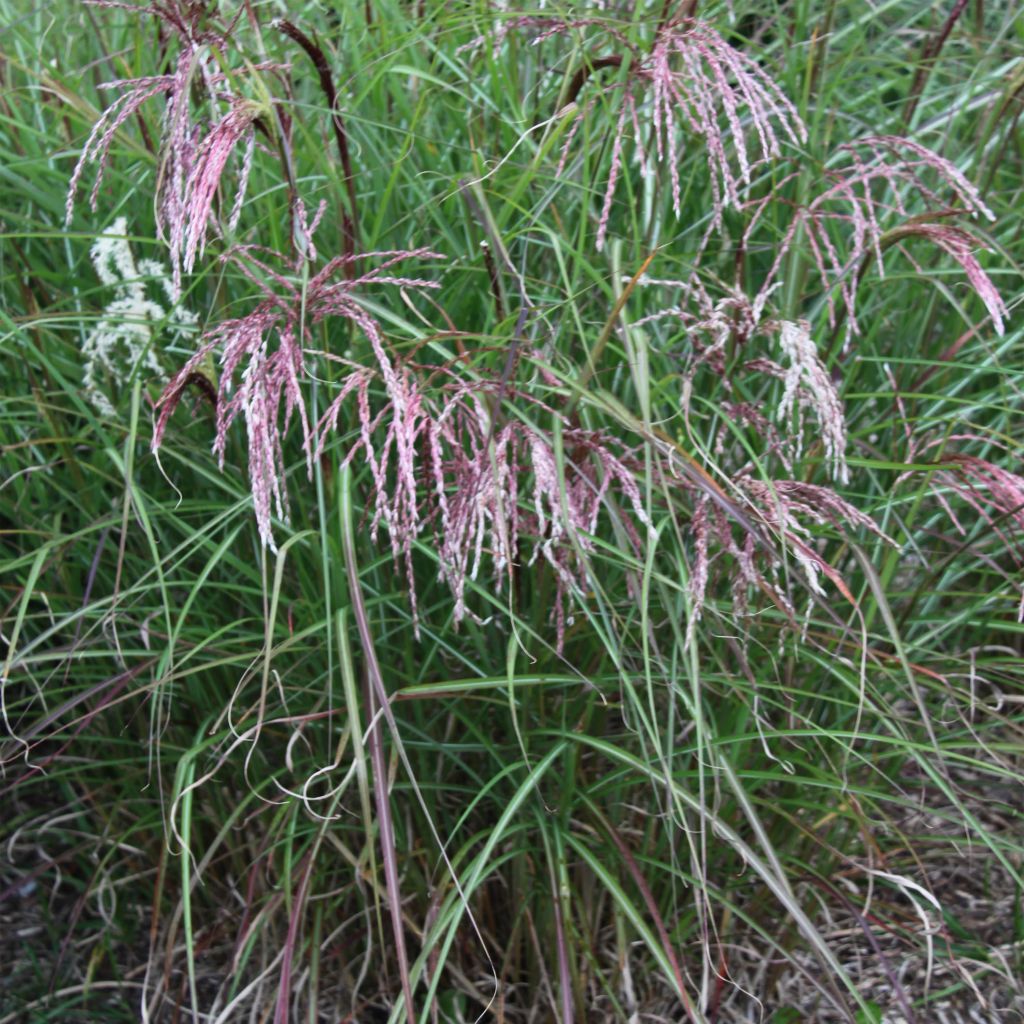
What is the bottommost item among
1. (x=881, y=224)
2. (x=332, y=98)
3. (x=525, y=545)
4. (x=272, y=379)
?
(x=525, y=545)

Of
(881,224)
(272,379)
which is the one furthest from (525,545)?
(881,224)

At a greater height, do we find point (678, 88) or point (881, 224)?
point (678, 88)

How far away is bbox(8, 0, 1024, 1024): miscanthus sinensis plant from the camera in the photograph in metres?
1.47

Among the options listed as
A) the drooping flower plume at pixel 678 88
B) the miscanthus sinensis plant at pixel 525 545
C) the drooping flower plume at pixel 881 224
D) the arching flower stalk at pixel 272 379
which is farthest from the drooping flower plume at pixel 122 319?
the drooping flower plume at pixel 881 224

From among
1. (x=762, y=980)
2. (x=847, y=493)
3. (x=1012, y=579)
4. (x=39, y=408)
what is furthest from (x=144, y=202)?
(x=762, y=980)

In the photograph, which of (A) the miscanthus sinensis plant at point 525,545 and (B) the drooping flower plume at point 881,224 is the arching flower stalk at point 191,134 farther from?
(B) the drooping flower plume at point 881,224

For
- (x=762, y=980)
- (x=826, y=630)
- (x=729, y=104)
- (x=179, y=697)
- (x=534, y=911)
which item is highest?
(x=729, y=104)

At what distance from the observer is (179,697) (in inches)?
74.7

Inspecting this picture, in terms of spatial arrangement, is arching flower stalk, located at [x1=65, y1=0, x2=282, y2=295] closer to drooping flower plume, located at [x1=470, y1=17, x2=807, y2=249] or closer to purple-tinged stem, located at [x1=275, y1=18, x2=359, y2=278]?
purple-tinged stem, located at [x1=275, y1=18, x2=359, y2=278]

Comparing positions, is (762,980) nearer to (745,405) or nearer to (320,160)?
(745,405)

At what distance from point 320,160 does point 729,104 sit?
0.59m

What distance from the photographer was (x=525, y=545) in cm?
174

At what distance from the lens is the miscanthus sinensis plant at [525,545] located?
1471 mm

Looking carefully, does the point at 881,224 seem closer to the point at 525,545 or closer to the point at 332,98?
the point at 525,545
